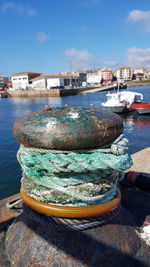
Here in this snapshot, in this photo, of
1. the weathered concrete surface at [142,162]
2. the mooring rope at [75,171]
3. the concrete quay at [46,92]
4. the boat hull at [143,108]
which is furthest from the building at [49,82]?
the mooring rope at [75,171]

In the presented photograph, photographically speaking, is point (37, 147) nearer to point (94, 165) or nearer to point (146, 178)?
point (94, 165)

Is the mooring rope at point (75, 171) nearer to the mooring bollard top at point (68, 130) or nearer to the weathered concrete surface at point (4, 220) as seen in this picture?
the mooring bollard top at point (68, 130)

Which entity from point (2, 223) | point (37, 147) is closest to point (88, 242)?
point (37, 147)

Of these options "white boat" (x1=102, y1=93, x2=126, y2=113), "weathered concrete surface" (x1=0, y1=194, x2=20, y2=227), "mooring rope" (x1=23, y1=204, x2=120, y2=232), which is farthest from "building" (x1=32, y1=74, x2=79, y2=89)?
"mooring rope" (x1=23, y1=204, x2=120, y2=232)

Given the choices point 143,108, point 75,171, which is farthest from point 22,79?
point 75,171

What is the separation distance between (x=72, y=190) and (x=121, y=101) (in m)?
28.5

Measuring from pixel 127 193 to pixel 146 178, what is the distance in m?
0.47

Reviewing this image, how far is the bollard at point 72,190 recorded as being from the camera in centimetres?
181

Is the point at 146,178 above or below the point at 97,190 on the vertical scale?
below

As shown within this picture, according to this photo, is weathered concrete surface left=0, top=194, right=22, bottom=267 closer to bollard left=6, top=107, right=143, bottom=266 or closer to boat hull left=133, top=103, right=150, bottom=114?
bollard left=6, top=107, right=143, bottom=266

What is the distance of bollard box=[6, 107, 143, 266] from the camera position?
71.1 inches

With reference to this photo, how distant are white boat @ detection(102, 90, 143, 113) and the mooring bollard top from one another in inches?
1032

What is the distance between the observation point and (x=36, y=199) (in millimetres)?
1966

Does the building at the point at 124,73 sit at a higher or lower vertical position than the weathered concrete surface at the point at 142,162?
higher
